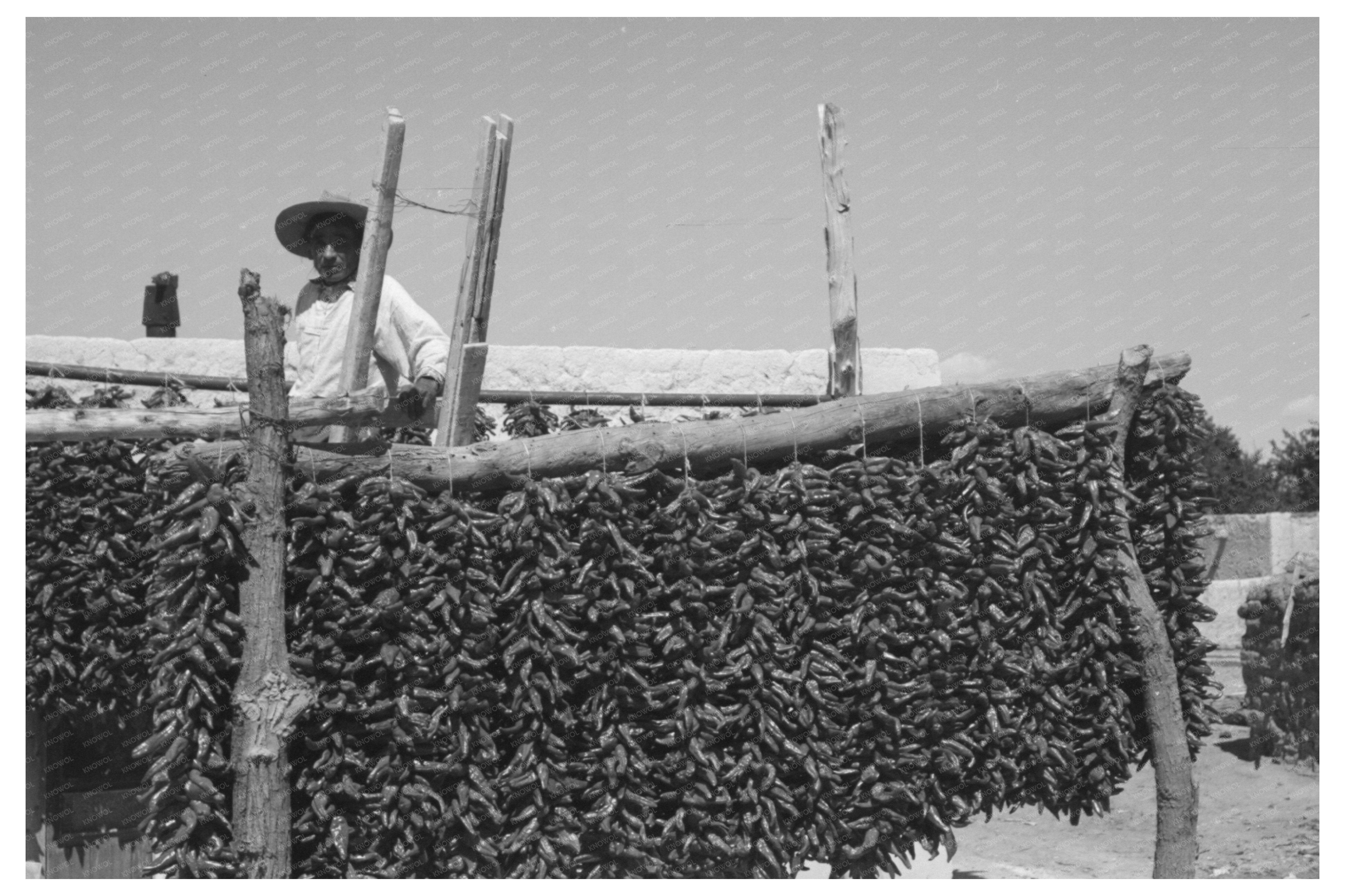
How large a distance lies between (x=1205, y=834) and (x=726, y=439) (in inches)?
308

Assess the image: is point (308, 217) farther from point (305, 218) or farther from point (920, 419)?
point (920, 419)

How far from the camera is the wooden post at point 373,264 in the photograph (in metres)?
3.89

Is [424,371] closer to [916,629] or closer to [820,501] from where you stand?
[820,501]

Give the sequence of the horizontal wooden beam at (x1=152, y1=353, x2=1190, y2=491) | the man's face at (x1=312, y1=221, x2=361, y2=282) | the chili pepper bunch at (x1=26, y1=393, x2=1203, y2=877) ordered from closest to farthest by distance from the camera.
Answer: the chili pepper bunch at (x1=26, y1=393, x2=1203, y2=877) → the horizontal wooden beam at (x1=152, y1=353, x2=1190, y2=491) → the man's face at (x1=312, y1=221, x2=361, y2=282)

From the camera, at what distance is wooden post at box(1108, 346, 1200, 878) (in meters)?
4.10

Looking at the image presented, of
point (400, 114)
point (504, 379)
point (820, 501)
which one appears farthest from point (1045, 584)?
point (504, 379)

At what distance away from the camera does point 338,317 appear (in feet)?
14.7

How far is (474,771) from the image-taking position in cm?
332

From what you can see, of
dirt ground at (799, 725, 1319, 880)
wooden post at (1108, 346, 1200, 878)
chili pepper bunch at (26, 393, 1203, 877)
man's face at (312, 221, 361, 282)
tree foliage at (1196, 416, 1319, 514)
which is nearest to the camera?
chili pepper bunch at (26, 393, 1203, 877)

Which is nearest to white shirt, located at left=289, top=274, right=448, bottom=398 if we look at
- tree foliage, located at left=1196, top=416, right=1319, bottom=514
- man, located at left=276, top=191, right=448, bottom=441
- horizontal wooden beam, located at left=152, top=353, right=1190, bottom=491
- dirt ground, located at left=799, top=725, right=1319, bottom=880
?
man, located at left=276, top=191, right=448, bottom=441

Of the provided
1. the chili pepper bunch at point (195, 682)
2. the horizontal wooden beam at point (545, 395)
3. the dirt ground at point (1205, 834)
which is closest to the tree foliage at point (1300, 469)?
the dirt ground at point (1205, 834)

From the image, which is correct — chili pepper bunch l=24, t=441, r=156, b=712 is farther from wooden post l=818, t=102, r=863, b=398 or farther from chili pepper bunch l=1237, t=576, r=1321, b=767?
chili pepper bunch l=1237, t=576, r=1321, b=767

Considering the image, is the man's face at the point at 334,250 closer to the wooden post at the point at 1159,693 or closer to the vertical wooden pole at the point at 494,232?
the vertical wooden pole at the point at 494,232

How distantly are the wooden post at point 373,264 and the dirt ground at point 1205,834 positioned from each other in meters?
5.81
